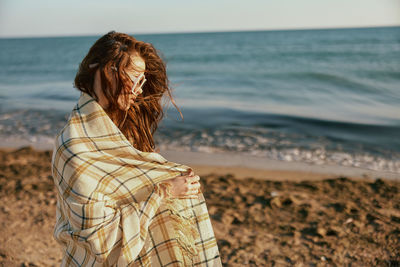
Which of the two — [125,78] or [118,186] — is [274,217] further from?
[125,78]

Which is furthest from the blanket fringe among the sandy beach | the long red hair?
the sandy beach

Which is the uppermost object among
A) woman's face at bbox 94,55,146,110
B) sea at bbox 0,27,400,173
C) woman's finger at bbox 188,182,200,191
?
woman's face at bbox 94,55,146,110

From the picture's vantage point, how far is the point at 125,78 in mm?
1688

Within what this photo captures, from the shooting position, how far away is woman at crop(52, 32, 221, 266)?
158 cm

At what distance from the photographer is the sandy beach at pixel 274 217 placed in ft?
11.0

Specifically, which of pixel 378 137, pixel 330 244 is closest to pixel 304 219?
pixel 330 244

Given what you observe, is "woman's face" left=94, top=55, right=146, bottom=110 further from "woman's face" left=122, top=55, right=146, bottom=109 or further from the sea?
the sea

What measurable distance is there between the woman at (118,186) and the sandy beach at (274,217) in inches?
62.8

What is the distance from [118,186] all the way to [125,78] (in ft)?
1.53

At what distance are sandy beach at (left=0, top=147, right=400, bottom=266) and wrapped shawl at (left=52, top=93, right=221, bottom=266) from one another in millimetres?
1624

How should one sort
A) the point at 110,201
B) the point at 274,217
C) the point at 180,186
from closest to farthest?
the point at 110,201, the point at 180,186, the point at 274,217

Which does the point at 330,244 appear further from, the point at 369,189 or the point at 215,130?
the point at 215,130

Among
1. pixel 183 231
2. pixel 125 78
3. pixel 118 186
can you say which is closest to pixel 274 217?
pixel 183 231

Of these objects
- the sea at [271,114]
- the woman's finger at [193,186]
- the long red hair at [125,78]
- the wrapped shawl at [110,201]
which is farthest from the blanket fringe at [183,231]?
the sea at [271,114]
